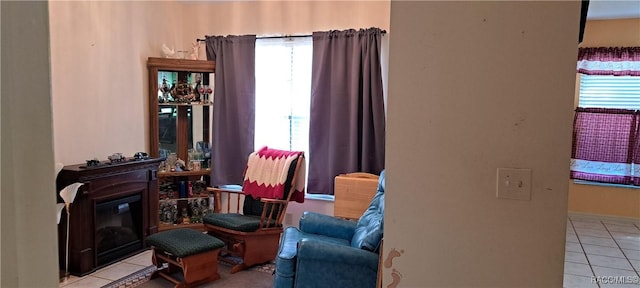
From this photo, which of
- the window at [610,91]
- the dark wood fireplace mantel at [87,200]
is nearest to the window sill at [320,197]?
the dark wood fireplace mantel at [87,200]

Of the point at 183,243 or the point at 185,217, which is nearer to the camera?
the point at 183,243

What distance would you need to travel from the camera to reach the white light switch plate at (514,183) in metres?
1.47

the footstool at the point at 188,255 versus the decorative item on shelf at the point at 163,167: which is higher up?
the decorative item on shelf at the point at 163,167

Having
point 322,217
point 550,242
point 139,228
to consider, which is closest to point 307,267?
point 322,217

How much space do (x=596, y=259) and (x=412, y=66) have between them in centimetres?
328

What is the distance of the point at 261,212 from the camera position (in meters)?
4.05

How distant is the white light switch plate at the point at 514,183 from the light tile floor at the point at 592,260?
221 cm

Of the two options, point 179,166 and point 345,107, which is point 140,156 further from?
point 345,107

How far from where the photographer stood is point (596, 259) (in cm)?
378

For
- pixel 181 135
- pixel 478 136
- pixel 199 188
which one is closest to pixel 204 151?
pixel 181 135

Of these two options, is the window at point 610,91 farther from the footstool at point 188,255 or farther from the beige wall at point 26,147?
the beige wall at point 26,147

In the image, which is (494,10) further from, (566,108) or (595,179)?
(595,179)

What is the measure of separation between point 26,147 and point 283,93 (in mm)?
4170

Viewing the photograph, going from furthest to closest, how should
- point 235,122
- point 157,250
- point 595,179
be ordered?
1. point 595,179
2. point 235,122
3. point 157,250
